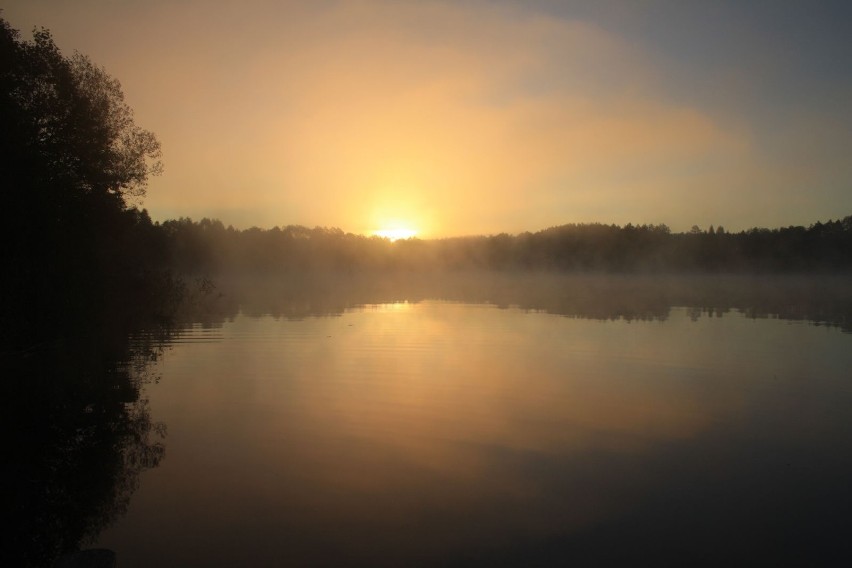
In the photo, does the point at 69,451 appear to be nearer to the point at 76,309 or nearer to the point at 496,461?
the point at 496,461

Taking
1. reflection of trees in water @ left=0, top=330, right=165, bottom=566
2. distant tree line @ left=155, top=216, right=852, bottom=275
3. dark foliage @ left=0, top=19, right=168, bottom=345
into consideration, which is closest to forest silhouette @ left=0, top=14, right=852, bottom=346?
dark foliage @ left=0, top=19, right=168, bottom=345

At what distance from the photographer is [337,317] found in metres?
28.2

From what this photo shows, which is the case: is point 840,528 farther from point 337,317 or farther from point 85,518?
point 337,317

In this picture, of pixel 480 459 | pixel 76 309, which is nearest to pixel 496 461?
pixel 480 459

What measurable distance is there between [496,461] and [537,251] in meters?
109

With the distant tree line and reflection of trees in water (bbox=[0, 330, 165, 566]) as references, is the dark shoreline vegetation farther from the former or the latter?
the distant tree line

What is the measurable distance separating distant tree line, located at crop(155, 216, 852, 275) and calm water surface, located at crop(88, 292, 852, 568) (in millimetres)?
69558

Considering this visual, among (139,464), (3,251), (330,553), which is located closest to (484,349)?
(139,464)

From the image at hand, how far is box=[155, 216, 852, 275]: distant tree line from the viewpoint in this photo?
8888 centimetres

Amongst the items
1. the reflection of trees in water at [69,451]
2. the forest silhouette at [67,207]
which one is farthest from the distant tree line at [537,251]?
the reflection of trees in water at [69,451]

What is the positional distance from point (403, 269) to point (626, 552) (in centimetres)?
11623

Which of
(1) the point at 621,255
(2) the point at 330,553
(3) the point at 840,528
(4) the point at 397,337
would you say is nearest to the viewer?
(2) the point at 330,553

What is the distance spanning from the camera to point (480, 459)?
798cm

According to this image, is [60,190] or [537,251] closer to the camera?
[60,190]
